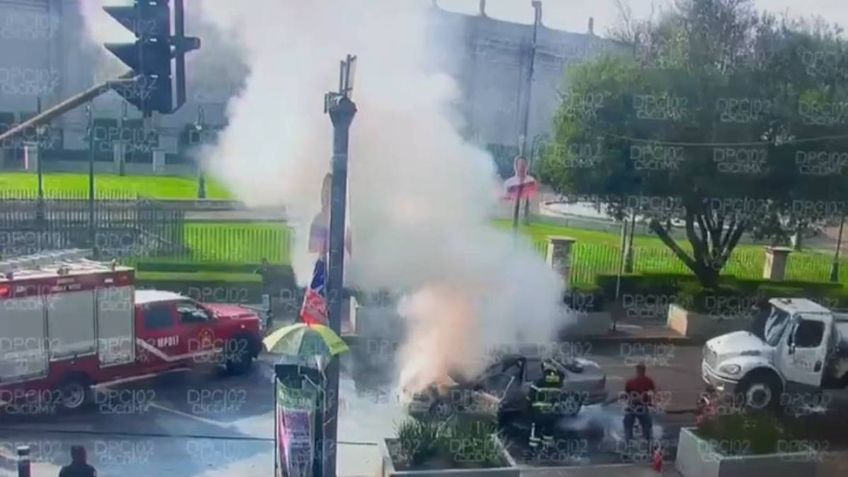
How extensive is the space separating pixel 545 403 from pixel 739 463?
220 cm

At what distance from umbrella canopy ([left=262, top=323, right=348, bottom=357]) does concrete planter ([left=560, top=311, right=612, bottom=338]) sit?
8110mm

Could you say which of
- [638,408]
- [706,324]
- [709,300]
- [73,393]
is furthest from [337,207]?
[709,300]

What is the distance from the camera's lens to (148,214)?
16656 mm

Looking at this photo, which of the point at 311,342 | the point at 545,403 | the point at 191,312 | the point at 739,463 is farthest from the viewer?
the point at 191,312

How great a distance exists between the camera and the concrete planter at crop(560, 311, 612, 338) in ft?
47.1

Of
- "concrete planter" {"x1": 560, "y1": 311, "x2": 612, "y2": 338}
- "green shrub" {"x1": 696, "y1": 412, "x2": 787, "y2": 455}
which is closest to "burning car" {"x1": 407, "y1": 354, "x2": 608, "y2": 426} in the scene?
"green shrub" {"x1": 696, "y1": 412, "x2": 787, "y2": 455}

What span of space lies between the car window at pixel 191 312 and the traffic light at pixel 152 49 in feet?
21.6

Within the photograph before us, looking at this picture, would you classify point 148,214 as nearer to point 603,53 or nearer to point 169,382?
point 169,382

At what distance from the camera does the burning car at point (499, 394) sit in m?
9.66

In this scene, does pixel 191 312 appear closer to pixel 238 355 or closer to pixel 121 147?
pixel 238 355

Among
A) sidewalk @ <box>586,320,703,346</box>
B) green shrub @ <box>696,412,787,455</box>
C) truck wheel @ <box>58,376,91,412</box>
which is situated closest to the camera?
green shrub @ <box>696,412,787,455</box>

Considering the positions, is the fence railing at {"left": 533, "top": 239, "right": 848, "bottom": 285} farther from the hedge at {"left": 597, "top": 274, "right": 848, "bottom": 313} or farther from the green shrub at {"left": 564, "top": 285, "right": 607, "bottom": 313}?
the green shrub at {"left": 564, "top": 285, "right": 607, "bottom": 313}

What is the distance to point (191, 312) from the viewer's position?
37.3 feet

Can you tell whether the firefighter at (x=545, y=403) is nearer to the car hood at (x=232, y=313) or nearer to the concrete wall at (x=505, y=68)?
the car hood at (x=232, y=313)
